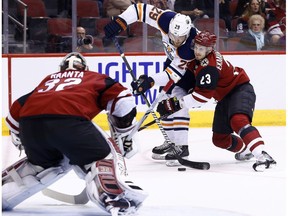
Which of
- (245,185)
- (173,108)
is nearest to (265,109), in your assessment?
(173,108)

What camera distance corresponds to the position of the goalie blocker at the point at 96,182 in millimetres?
3447

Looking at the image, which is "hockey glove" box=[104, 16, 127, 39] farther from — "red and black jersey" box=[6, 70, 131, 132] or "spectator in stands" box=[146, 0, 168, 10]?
"red and black jersey" box=[6, 70, 131, 132]

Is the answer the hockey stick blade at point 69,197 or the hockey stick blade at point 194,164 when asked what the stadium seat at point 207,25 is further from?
the hockey stick blade at point 69,197

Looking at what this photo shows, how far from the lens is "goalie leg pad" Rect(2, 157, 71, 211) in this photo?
3617mm

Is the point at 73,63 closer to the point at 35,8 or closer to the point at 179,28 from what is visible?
the point at 179,28

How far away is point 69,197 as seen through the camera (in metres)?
3.87

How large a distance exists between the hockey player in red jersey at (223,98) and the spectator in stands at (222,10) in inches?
72.4

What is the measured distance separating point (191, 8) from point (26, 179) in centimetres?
343

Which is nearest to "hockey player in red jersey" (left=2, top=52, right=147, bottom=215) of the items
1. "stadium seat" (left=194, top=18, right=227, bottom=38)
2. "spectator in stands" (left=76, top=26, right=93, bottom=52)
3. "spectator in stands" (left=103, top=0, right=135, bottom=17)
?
"spectator in stands" (left=76, top=26, right=93, bottom=52)

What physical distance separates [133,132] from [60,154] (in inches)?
14.1

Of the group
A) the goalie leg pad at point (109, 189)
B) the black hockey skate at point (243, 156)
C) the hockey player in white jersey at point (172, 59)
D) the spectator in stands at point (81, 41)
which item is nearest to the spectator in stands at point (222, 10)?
the spectator in stands at point (81, 41)

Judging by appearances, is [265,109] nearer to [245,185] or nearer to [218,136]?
[218,136]

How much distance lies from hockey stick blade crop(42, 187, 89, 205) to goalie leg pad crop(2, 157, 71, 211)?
208 millimetres

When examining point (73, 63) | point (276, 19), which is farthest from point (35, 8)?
point (73, 63)
